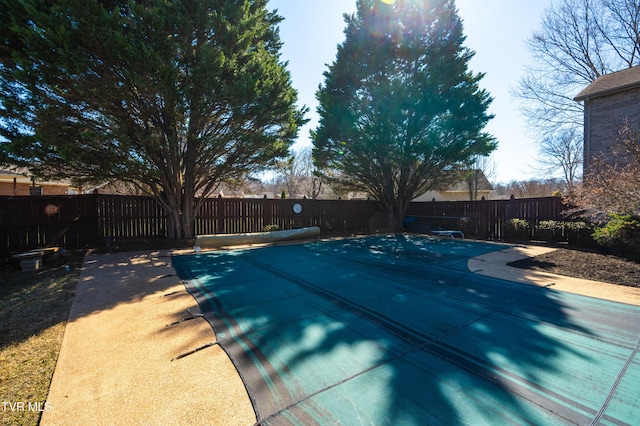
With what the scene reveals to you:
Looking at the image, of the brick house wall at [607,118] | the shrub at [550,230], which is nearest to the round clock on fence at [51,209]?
the shrub at [550,230]

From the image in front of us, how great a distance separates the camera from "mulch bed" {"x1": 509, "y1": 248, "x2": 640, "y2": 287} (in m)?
5.12

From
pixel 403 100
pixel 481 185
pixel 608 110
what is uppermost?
pixel 403 100

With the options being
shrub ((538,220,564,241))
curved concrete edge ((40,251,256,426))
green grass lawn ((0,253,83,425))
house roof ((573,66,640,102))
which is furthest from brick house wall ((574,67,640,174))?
green grass lawn ((0,253,83,425))

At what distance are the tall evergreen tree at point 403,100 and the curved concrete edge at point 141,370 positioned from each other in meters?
10.2

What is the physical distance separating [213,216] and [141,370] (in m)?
8.77

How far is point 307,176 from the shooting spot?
92.6ft

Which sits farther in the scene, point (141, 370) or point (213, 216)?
point (213, 216)

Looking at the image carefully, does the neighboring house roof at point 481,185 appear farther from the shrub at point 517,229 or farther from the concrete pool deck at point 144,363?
the concrete pool deck at point 144,363

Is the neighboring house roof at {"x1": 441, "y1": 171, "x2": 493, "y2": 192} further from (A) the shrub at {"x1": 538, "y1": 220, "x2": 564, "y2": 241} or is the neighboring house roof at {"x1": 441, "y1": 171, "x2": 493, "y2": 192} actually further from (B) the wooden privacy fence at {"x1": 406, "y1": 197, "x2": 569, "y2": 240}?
(A) the shrub at {"x1": 538, "y1": 220, "x2": 564, "y2": 241}

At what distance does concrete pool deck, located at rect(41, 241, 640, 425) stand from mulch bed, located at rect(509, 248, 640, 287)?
2.14ft

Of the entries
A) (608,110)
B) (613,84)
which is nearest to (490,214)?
(608,110)

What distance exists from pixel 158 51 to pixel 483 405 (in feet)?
29.8

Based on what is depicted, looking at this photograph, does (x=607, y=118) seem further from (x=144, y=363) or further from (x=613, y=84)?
(x=144, y=363)

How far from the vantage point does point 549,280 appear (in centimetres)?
493
